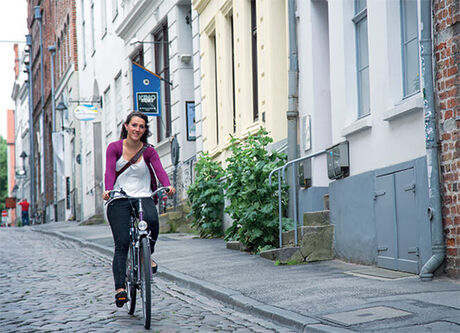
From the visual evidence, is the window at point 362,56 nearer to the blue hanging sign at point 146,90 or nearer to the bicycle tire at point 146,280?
the bicycle tire at point 146,280

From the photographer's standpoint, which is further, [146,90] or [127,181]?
[146,90]

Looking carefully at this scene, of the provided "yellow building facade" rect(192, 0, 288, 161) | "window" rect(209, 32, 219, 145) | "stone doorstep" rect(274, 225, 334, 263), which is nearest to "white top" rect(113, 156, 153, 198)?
"stone doorstep" rect(274, 225, 334, 263)

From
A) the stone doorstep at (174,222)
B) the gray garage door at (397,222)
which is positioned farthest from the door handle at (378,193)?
the stone doorstep at (174,222)

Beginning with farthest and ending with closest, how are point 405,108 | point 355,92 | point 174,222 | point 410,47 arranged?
point 174,222 → point 355,92 → point 410,47 → point 405,108

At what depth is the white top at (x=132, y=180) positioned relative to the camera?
7793mm

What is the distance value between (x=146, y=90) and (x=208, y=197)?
5605 millimetres

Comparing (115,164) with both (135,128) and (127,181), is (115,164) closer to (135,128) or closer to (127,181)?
(127,181)

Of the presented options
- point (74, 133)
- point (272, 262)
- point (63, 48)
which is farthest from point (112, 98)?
point (272, 262)

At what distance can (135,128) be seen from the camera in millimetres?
7844

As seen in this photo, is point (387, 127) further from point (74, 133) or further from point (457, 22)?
point (74, 133)

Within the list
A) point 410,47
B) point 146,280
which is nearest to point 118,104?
point 410,47

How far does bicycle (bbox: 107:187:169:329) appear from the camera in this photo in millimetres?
7148

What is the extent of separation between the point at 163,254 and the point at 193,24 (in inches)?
304

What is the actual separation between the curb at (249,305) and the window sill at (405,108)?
8.89 feet
